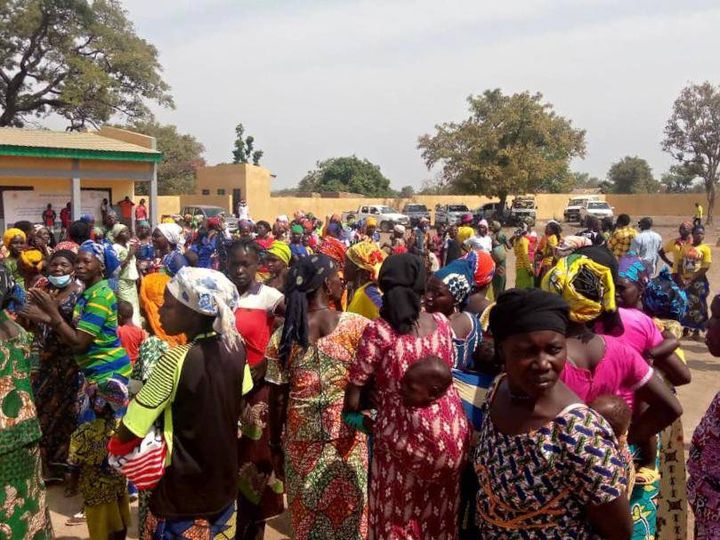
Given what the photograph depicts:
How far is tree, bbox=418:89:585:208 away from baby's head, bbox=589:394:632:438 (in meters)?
33.2

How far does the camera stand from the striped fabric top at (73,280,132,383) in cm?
381

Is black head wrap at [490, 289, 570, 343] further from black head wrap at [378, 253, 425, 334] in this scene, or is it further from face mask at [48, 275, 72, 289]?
face mask at [48, 275, 72, 289]

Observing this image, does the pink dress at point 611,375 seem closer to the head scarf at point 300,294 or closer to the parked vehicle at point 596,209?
the head scarf at point 300,294

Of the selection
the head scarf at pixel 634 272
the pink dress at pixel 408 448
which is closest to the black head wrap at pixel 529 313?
the pink dress at pixel 408 448

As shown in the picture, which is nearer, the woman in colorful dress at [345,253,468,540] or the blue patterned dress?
the blue patterned dress

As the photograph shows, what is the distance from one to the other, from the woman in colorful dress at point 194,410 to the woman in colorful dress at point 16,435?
760 mm

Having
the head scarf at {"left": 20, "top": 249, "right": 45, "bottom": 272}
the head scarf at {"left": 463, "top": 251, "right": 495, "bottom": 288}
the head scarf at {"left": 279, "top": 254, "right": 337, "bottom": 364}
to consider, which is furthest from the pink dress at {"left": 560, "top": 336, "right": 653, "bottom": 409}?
the head scarf at {"left": 20, "top": 249, "right": 45, "bottom": 272}

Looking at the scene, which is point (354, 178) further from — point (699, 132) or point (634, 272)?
point (634, 272)

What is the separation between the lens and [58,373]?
4.59m

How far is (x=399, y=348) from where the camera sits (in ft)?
9.37

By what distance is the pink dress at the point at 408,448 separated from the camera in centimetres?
263

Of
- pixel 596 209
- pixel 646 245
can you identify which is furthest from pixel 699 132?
pixel 646 245

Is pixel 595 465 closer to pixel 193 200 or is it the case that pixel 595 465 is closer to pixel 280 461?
pixel 280 461

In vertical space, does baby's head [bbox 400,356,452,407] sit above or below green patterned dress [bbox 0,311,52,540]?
above
